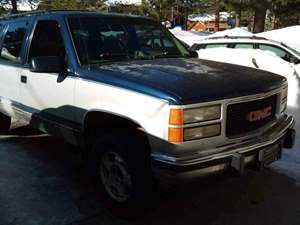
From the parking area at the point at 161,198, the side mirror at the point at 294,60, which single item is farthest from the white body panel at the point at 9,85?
the side mirror at the point at 294,60

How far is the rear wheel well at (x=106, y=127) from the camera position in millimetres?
3771

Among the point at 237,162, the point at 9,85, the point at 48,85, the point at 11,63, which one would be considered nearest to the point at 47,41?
the point at 48,85

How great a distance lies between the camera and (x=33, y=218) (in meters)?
3.98

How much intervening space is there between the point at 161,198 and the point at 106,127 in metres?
0.91

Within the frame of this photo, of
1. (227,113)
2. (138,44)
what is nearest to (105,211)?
(227,113)

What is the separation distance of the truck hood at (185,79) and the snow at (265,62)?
2939 mm

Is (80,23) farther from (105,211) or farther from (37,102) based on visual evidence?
(105,211)

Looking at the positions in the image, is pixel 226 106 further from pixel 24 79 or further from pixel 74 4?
pixel 74 4

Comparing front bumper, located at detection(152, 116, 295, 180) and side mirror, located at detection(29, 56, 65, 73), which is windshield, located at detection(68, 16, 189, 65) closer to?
side mirror, located at detection(29, 56, 65, 73)

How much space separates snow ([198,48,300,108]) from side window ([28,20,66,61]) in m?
3.94

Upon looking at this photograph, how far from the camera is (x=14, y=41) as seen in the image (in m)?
5.53

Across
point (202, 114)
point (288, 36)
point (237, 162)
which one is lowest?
point (288, 36)

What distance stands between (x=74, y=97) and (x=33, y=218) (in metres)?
1.18

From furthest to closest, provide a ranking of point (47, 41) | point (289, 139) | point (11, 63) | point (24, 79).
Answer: point (11, 63) → point (24, 79) → point (47, 41) → point (289, 139)
